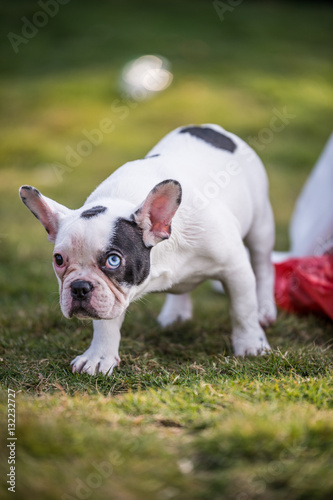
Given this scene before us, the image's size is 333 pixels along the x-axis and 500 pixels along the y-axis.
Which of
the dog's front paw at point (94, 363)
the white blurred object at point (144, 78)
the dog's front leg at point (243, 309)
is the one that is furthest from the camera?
the white blurred object at point (144, 78)

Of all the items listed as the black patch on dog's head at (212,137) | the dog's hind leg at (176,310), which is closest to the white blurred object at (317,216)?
the dog's hind leg at (176,310)

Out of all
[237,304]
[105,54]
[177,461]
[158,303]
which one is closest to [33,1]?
[105,54]

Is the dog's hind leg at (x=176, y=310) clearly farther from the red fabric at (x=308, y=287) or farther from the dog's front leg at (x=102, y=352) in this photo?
the dog's front leg at (x=102, y=352)

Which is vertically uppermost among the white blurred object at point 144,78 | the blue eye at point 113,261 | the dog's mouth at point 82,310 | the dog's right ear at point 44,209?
the dog's right ear at point 44,209

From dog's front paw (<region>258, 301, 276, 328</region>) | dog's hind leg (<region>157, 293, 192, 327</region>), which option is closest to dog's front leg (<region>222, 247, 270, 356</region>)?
dog's front paw (<region>258, 301, 276, 328</region>)

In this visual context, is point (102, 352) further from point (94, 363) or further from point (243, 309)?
point (243, 309)

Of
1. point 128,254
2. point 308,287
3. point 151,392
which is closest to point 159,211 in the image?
point 128,254

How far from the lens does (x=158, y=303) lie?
559cm

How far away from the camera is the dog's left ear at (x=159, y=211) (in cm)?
312

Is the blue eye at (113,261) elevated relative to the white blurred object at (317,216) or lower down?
elevated

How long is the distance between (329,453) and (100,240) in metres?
1.42

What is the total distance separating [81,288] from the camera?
9.84ft

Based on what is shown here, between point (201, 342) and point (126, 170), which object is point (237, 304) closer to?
point (201, 342)

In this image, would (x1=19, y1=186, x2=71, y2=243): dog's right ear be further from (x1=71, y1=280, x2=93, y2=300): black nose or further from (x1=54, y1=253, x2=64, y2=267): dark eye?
(x1=71, y1=280, x2=93, y2=300): black nose
